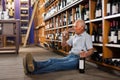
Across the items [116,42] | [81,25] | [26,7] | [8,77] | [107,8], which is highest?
[26,7]

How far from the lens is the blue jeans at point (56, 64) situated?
305 centimetres

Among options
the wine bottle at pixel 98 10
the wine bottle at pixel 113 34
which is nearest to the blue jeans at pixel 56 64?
the wine bottle at pixel 113 34

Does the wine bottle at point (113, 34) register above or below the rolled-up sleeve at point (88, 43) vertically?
above

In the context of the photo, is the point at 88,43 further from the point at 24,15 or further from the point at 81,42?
the point at 24,15

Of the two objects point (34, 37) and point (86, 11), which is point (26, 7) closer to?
point (34, 37)

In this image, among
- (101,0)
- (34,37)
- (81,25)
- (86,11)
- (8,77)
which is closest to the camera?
(8,77)

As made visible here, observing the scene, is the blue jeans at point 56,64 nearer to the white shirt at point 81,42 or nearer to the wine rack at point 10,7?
the white shirt at point 81,42

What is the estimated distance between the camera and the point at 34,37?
12.7m

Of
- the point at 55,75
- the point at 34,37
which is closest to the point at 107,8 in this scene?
the point at 55,75

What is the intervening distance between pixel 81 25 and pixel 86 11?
809 millimetres

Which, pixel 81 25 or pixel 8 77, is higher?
pixel 81 25

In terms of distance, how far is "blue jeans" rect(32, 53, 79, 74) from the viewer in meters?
3.05

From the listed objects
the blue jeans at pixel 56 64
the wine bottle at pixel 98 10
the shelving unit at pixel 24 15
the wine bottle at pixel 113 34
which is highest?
the shelving unit at pixel 24 15

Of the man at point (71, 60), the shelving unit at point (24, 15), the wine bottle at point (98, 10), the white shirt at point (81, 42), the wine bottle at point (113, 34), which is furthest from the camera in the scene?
the shelving unit at point (24, 15)
